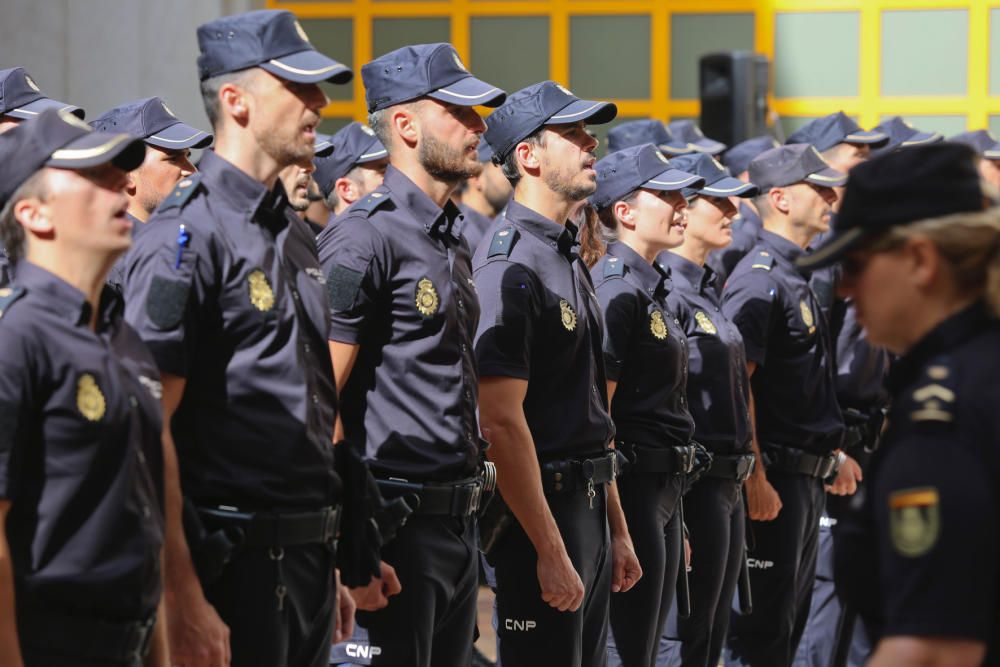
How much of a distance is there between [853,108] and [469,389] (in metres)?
8.50

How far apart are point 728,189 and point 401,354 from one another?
2.56m

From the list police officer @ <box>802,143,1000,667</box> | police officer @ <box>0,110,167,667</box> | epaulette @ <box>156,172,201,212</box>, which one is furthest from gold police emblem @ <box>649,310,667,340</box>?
police officer @ <box>802,143,1000,667</box>

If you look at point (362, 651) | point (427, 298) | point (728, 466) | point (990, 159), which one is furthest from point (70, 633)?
point (990, 159)

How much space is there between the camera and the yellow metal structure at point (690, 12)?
39.5 ft

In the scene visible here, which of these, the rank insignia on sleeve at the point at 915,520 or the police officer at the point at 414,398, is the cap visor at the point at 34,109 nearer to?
the police officer at the point at 414,398

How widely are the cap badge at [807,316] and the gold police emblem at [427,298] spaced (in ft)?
9.17

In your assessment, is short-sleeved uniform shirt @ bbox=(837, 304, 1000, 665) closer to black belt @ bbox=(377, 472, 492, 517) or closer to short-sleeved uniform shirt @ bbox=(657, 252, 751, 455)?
black belt @ bbox=(377, 472, 492, 517)

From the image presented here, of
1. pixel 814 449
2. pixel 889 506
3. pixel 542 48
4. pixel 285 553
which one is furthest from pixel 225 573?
pixel 542 48

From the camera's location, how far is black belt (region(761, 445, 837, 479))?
662cm

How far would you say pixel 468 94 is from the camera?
452 cm

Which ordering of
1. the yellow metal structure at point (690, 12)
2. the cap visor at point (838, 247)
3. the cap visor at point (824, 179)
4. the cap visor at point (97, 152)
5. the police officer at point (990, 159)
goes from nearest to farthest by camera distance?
1. the cap visor at point (838, 247)
2. the cap visor at point (97, 152)
3. the cap visor at point (824, 179)
4. the police officer at point (990, 159)
5. the yellow metal structure at point (690, 12)

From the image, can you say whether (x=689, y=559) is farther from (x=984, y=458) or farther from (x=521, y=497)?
(x=984, y=458)

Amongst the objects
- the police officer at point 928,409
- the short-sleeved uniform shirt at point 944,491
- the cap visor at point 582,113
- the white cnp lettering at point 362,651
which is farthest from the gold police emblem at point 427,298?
the short-sleeved uniform shirt at point 944,491

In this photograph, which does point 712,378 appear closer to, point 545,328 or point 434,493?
point 545,328
